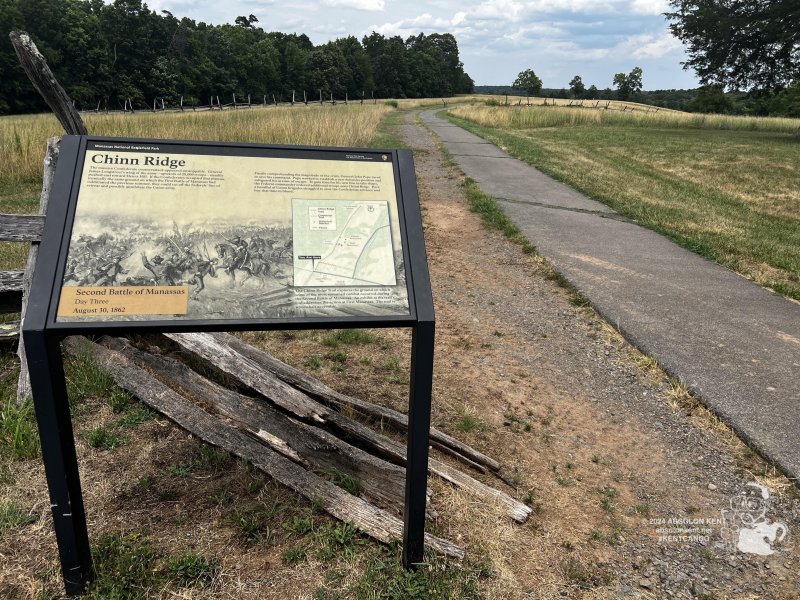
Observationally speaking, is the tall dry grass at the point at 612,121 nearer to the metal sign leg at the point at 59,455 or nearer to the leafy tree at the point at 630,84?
the metal sign leg at the point at 59,455

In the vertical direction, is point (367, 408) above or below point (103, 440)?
above

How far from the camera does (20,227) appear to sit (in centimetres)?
330

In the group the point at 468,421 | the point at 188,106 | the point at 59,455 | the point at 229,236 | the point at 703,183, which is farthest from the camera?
the point at 188,106

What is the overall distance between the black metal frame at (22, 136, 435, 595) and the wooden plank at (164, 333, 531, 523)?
0.55 meters

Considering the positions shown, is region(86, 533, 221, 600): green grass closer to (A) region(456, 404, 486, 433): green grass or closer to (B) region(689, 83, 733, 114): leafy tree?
(A) region(456, 404, 486, 433): green grass

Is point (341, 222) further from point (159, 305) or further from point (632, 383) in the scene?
point (632, 383)

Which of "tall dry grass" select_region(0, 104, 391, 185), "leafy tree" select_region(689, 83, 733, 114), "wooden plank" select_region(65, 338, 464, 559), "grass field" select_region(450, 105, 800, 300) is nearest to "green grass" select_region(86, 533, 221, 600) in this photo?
"wooden plank" select_region(65, 338, 464, 559)

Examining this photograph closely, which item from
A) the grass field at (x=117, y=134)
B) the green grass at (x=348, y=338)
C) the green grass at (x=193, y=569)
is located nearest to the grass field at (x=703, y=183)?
the green grass at (x=348, y=338)

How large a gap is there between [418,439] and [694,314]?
13.1ft

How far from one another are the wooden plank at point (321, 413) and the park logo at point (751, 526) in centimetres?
93

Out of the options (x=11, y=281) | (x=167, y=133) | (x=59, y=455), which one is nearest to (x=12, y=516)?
(x=59, y=455)

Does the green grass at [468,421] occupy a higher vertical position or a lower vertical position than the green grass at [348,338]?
lower

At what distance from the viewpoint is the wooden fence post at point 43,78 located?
4.09 m

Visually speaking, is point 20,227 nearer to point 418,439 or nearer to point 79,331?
point 79,331
